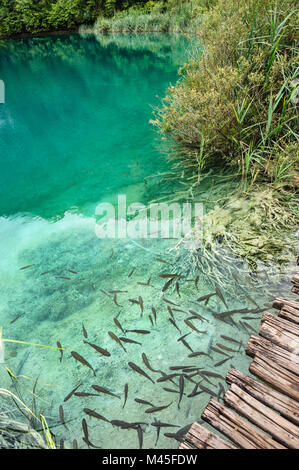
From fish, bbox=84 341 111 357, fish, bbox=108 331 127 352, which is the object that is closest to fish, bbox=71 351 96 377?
fish, bbox=84 341 111 357

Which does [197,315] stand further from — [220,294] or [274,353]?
[274,353]

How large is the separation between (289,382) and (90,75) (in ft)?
48.4

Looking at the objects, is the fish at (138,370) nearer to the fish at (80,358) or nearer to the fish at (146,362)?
the fish at (146,362)

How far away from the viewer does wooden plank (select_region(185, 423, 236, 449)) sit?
63.4 inches

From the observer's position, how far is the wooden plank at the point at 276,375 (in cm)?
181

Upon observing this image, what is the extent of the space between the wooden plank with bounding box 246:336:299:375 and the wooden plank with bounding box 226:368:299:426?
0.21 metres

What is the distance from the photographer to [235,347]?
245 centimetres

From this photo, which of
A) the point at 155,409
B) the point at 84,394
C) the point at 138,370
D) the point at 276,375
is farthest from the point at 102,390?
the point at 276,375

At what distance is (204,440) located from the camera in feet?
5.34

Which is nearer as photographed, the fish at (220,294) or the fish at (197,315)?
the fish at (197,315)

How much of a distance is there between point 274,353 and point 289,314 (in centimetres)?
38

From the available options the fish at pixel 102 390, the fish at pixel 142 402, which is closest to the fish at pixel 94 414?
the fish at pixel 102 390

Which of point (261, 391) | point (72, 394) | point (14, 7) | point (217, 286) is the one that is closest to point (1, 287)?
point (72, 394)
